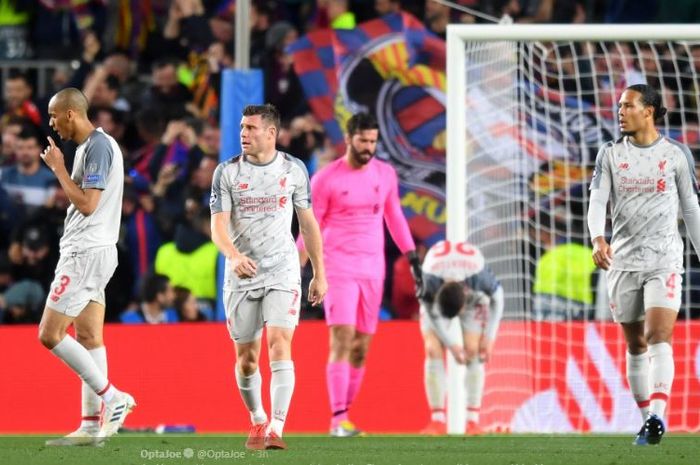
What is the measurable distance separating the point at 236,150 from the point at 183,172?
198cm

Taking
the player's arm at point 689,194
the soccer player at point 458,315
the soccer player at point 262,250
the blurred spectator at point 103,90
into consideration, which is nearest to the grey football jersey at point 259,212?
the soccer player at point 262,250

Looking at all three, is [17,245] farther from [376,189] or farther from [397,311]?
[376,189]

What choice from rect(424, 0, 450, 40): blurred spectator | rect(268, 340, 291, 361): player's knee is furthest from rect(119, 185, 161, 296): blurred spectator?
rect(268, 340, 291, 361): player's knee

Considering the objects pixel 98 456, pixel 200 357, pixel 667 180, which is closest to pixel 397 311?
pixel 200 357

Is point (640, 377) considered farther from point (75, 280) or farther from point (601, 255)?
point (75, 280)

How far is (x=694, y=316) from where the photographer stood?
14719 mm

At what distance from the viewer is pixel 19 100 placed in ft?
53.1

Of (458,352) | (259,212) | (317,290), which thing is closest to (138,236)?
(458,352)

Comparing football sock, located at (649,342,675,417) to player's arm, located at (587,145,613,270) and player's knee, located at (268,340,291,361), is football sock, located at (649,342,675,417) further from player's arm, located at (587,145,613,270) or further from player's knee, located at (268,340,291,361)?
player's knee, located at (268,340,291,361)

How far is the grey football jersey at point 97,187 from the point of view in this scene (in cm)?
907

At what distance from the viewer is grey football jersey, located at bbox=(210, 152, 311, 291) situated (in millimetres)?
9172

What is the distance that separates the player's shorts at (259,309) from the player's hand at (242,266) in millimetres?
331

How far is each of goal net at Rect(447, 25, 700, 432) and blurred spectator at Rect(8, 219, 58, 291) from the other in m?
3.92

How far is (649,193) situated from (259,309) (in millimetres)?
2368
